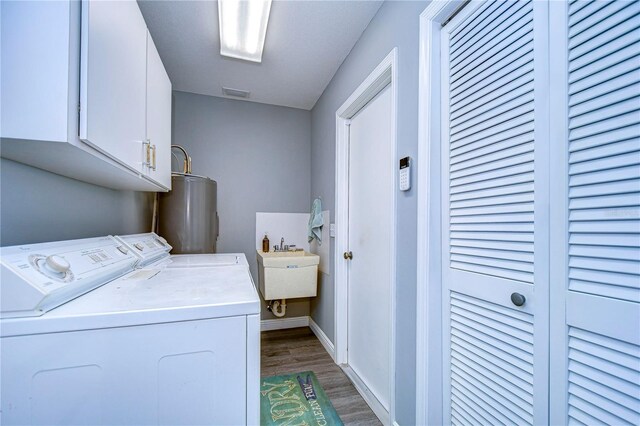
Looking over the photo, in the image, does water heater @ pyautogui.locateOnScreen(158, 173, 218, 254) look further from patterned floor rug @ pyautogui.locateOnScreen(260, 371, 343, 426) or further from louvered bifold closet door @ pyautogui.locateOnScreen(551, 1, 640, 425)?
louvered bifold closet door @ pyautogui.locateOnScreen(551, 1, 640, 425)

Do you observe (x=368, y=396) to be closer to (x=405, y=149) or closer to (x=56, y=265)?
(x=405, y=149)

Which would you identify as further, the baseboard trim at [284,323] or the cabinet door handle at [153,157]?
the baseboard trim at [284,323]

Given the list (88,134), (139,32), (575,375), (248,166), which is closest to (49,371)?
(88,134)

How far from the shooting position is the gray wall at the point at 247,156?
2809 mm

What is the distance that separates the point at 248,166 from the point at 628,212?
9.25 feet

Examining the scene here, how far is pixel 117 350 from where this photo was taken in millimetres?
717

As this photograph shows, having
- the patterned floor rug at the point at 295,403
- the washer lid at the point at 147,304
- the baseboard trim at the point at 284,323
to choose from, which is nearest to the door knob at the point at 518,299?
the washer lid at the point at 147,304

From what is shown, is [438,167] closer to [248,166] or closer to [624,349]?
[624,349]

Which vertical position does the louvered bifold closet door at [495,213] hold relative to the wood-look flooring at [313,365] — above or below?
above

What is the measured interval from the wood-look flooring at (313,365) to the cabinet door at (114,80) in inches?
71.1

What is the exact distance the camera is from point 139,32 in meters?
1.34

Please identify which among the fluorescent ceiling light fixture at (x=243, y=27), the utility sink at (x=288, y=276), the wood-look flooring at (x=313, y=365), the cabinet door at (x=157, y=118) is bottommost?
the wood-look flooring at (x=313, y=365)

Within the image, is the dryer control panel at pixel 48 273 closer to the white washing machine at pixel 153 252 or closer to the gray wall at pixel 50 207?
the gray wall at pixel 50 207

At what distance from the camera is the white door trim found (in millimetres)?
1209
